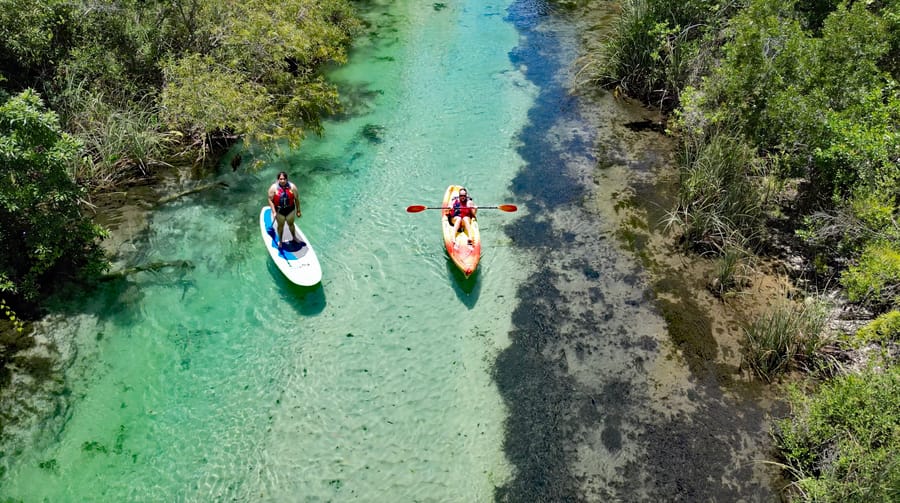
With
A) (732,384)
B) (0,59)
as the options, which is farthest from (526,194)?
(0,59)

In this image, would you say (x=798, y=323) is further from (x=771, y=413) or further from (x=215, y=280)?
(x=215, y=280)

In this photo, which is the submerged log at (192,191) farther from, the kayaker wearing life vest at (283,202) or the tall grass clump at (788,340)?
the tall grass clump at (788,340)

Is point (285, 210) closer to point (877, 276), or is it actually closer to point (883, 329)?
point (883, 329)

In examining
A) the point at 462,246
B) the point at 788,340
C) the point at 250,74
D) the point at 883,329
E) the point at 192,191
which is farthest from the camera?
the point at 250,74

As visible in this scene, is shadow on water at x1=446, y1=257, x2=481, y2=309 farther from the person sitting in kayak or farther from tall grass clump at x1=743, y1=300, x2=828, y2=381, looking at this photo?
tall grass clump at x1=743, y1=300, x2=828, y2=381

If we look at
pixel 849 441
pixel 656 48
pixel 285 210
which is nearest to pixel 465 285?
pixel 285 210

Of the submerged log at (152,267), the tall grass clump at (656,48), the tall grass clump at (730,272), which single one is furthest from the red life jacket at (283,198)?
the tall grass clump at (656,48)
